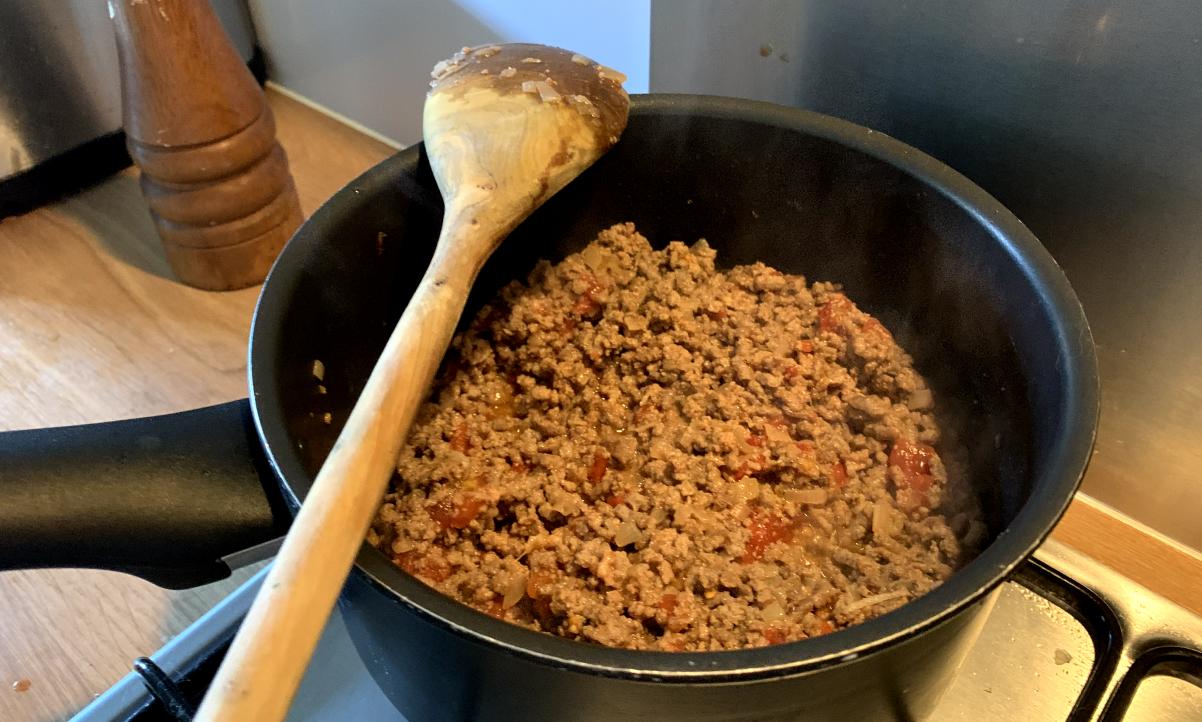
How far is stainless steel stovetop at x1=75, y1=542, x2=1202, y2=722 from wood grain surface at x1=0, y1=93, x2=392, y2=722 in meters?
0.11

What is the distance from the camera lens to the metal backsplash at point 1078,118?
69 centimetres

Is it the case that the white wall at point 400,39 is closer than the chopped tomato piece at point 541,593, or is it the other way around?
the chopped tomato piece at point 541,593

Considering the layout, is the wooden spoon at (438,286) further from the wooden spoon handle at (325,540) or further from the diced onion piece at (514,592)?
the diced onion piece at (514,592)

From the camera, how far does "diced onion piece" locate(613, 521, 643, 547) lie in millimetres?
672

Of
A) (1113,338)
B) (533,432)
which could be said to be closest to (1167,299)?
(1113,338)

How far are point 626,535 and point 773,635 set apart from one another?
0.43 ft

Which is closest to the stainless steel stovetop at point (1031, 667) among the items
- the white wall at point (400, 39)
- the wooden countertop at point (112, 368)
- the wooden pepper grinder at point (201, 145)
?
the wooden countertop at point (112, 368)

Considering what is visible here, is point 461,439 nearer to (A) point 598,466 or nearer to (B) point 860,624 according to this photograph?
(A) point 598,466

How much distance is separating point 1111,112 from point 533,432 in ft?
1.70

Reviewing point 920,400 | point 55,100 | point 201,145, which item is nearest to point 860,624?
point 920,400

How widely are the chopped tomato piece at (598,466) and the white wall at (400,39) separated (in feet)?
1.35

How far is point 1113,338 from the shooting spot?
32.1 inches

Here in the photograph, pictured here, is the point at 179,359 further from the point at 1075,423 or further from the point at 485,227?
the point at 1075,423

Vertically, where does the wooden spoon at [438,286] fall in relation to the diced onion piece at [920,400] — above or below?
above
